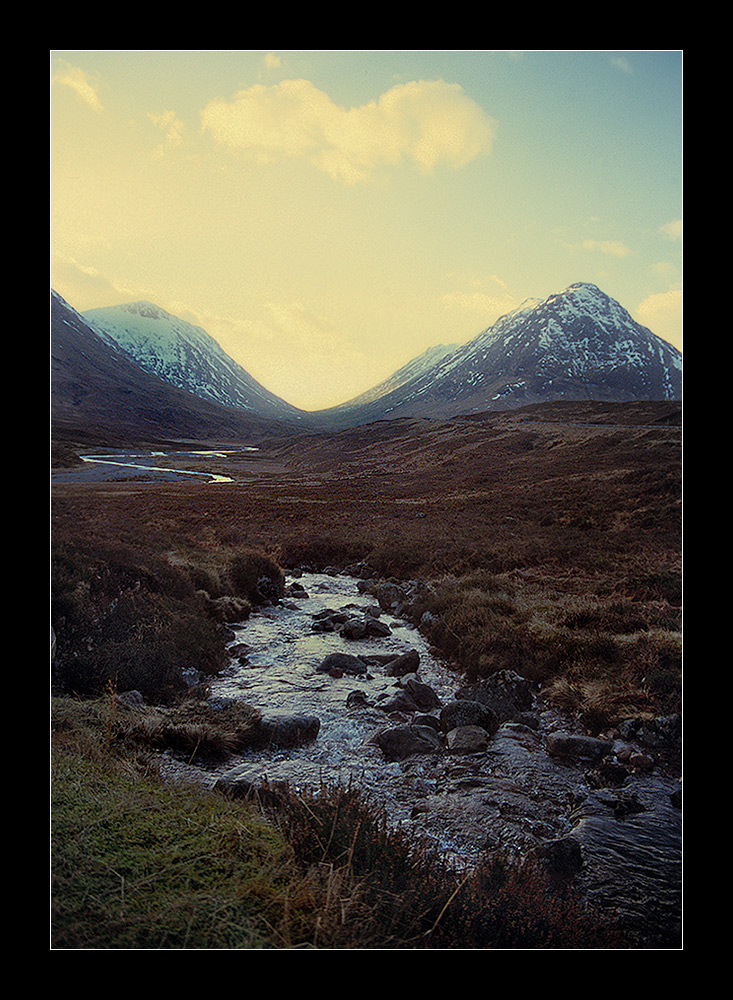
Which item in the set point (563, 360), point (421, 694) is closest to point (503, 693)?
point (421, 694)

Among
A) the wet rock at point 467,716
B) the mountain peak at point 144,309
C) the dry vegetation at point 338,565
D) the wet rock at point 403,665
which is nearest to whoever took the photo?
the dry vegetation at point 338,565

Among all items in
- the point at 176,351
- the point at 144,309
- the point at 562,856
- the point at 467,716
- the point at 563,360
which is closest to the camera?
the point at 562,856

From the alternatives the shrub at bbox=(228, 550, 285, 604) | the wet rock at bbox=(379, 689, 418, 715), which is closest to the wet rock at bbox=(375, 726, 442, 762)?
the wet rock at bbox=(379, 689, 418, 715)

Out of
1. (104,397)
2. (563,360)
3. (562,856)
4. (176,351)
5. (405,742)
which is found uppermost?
(563,360)

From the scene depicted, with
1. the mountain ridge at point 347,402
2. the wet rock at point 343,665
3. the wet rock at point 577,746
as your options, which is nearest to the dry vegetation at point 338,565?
Result: the wet rock at point 577,746

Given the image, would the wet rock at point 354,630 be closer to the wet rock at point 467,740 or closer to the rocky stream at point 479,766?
the rocky stream at point 479,766

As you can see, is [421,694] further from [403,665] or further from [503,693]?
[503,693]
